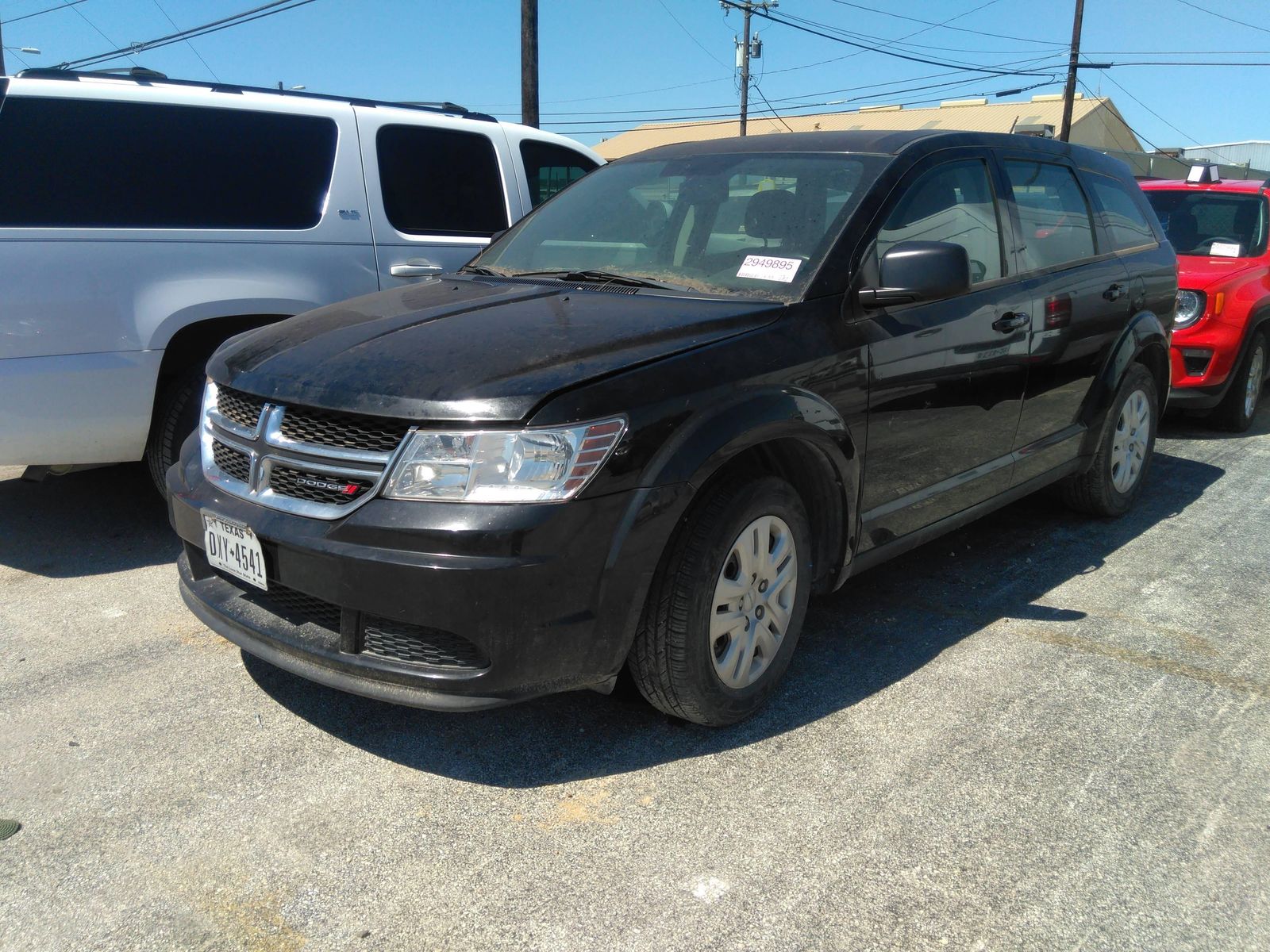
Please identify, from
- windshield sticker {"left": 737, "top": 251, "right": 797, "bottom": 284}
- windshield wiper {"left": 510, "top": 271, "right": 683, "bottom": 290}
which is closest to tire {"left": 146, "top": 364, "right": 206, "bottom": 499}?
windshield wiper {"left": 510, "top": 271, "right": 683, "bottom": 290}

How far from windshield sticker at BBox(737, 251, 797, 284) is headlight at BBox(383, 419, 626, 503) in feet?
3.68

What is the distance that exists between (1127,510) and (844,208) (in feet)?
9.92

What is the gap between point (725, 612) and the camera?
3008 millimetres

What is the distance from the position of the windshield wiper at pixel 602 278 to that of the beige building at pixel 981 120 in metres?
43.1

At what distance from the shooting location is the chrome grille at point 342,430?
2633 millimetres

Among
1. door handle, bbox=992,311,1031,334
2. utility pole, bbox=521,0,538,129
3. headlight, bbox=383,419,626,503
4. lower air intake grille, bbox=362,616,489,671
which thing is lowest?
lower air intake grille, bbox=362,616,489,671

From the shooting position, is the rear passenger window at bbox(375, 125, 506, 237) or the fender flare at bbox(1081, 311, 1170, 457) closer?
the fender flare at bbox(1081, 311, 1170, 457)

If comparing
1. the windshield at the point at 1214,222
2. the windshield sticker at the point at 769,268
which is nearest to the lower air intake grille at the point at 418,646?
the windshield sticker at the point at 769,268

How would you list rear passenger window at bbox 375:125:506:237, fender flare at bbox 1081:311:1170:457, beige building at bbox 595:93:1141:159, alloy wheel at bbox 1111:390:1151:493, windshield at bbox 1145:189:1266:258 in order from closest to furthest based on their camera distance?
1. fender flare at bbox 1081:311:1170:457
2. alloy wheel at bbox 1111:390:1151:493
3. rear passenger window at bbox 375:125:506:237
4. windshield at bbox 1145:189:1266:258
5. beige building at bbox 595:93:1141:159

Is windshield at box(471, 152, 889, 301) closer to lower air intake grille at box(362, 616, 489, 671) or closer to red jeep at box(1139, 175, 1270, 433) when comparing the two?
lower air intake grille at box(362, 616, 489, 671)

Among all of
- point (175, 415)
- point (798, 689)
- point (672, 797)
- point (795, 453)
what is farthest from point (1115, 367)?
point (175, 415)

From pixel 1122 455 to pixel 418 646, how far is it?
161 inches

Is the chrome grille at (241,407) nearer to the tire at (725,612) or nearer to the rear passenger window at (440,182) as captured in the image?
the tire at (725,612)

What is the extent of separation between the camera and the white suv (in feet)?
13.6
